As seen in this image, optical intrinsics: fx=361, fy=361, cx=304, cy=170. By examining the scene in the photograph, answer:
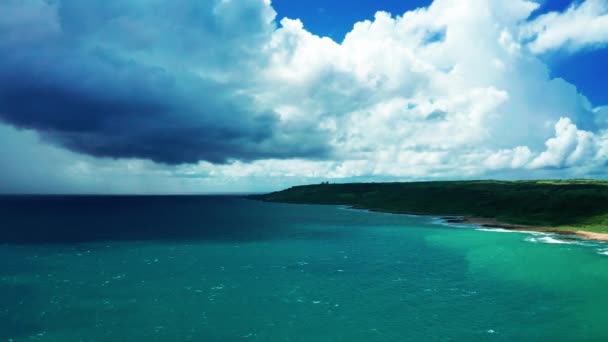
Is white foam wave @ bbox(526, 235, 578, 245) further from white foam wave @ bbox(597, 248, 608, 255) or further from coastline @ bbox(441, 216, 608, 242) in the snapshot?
coastline @ bbox(441, 216, 608, 242)

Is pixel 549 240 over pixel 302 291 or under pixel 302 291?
under

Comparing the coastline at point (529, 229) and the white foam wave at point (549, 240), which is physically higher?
the coastline at point (529, 229)

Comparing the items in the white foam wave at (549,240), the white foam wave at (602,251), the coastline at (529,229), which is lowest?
the white foam wave at (602,251)

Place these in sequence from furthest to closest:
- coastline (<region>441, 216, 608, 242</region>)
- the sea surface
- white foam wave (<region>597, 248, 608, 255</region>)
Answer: coastline (<region>441, 216, 608, 242</region>)
white foam wave (<region>597, 248, 608, 255</region>)
the sea surface

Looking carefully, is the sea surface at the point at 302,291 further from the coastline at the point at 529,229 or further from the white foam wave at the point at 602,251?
the coastline at the point at 529,229

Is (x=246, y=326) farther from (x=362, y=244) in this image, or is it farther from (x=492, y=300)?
(x=362, y=244)

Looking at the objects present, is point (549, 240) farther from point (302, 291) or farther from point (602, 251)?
point (302, 291)

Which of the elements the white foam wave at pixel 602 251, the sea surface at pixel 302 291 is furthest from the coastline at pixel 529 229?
the white foam wave at pixel 602 251

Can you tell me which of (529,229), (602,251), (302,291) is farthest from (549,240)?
(302,291)

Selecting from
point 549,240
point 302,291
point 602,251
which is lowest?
point 602,251

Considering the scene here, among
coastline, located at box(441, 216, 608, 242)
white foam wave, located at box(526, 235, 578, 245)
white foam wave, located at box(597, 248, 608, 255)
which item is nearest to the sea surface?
white foam wave, located at box(597, 248, 608, 255)
